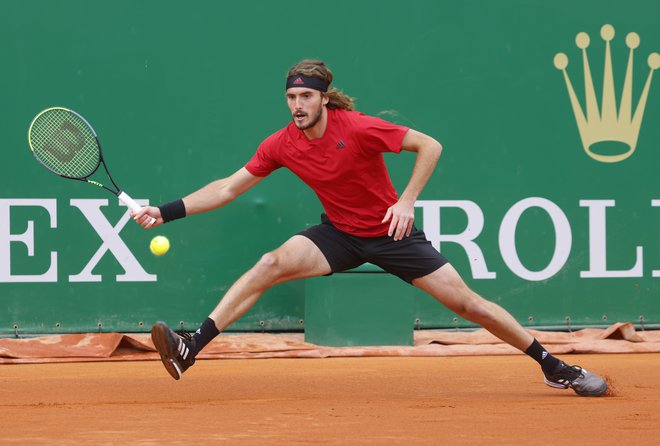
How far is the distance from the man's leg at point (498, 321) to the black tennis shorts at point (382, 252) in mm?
59

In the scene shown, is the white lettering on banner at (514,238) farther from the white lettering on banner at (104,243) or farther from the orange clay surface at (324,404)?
the white lettering on banner at (104,243)

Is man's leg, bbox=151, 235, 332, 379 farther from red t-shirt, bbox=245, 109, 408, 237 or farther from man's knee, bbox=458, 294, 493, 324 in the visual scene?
man's knee, bbox=458, 294, 493, 324

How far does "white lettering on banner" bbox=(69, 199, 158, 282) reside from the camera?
7371 millimetres

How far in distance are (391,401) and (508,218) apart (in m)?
3.22

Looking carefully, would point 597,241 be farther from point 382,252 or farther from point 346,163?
point 346,163

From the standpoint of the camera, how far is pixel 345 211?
5191 mm

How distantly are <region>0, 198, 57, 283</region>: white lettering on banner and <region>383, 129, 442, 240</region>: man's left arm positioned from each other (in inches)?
121

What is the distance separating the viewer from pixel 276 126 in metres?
7.66

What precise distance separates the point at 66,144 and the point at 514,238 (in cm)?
354

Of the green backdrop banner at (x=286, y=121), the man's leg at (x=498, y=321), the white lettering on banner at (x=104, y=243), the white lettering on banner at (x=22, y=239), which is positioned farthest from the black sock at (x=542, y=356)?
the white lettering on banner at (x=22, y=239)

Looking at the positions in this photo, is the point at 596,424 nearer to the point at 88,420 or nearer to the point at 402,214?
the point at 402,214

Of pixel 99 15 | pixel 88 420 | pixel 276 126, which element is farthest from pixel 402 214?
pixel 99 15

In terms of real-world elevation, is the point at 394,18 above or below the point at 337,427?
above

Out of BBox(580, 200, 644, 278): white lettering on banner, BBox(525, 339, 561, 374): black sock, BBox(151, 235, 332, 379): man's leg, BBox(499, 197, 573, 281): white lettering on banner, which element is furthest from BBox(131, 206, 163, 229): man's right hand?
BBox(580, 200, 644, 278): white lettering on banner
